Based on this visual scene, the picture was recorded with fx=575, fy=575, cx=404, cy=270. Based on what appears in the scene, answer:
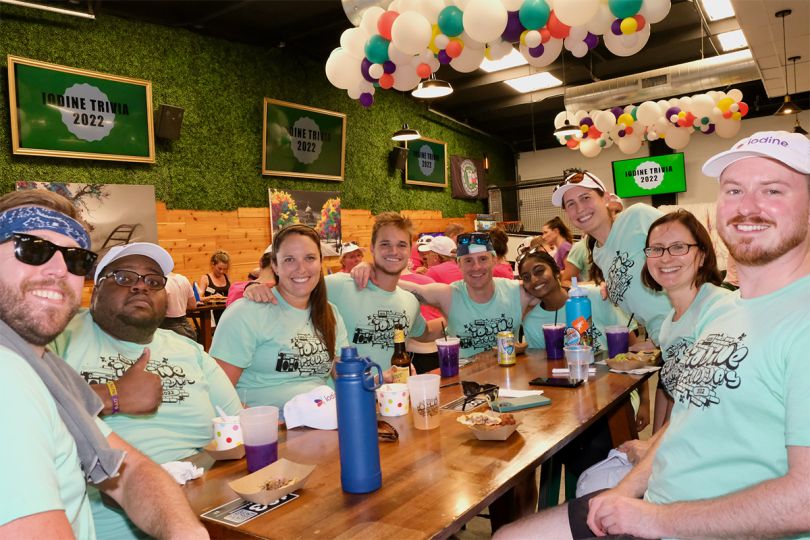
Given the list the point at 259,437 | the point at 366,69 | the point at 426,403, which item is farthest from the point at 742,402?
the point at 366,69

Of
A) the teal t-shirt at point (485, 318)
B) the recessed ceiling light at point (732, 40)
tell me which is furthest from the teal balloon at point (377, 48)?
the recessed ceiling light at point (732, 40)

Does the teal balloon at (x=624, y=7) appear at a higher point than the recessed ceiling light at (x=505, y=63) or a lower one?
lower

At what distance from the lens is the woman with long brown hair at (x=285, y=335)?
8.14 feet

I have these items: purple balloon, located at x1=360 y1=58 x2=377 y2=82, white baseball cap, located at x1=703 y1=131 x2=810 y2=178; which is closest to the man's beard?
white baseball cap, located at x1=703 y1=131 x2=810 y2=178

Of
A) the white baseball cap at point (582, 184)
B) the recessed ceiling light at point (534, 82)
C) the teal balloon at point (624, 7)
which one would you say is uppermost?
the recessed ceiling light at point (534, 82)

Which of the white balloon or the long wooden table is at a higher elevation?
the white balloon

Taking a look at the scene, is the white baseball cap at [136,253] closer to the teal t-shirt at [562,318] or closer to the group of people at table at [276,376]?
the group of people at table at [276,376]

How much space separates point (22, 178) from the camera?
5.12 metres

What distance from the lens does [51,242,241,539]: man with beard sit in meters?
1.88

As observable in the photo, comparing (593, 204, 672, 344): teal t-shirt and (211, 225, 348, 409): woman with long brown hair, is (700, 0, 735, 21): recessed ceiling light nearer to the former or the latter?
(593, 204, 672, 344): teal t-shirt

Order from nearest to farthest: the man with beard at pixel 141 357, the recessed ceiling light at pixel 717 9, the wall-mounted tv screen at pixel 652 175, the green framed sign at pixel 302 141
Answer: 1. the man with beard at pixel 141 357
2. the recessed ceiling light at pixel 717 9
3. the green framed sign at pixel 302 141
4. the wall-mounted tv screen at pixel 652 175

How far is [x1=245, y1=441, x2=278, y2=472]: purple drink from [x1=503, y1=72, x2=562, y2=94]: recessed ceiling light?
345 inches

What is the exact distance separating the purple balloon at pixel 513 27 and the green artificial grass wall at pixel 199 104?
361 centimetres

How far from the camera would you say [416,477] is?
1.56 m
